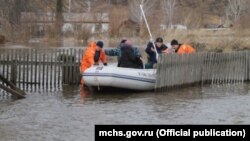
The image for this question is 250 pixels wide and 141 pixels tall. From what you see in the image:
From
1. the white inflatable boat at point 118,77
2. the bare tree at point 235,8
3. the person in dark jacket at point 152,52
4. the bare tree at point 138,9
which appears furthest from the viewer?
the bare tree at point 138,9

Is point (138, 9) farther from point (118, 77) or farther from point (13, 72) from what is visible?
point (118, 77)

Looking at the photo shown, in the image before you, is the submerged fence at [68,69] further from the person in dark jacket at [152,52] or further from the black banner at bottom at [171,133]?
the black banner at bottom at [171,133]

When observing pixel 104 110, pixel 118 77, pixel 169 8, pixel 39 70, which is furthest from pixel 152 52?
pixel 169 8

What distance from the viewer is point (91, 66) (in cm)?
1838

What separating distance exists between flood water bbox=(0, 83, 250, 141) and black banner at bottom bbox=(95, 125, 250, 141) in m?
1.71

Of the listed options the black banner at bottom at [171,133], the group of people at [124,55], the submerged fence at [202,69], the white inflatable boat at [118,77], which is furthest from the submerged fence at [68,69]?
the black banner at bottom at [171,133]

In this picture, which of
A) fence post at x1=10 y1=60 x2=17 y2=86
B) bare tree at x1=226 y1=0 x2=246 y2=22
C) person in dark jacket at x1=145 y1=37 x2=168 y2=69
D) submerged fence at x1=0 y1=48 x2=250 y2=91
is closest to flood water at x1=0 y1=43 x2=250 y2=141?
submerged fence at x1=0 y1=48 x2=250 y2=91

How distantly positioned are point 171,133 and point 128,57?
29.2 ft

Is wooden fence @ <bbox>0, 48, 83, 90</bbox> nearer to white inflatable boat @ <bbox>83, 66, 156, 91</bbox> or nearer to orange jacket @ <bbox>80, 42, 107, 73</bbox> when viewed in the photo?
orange jacket @ <bbox>80, 42, 107, 73</bbox>

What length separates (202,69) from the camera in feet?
66.6

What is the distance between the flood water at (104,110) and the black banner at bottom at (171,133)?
1.71 meters

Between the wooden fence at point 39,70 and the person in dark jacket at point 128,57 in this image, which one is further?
the wooden fence at point 39,70

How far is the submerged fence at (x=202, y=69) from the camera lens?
18.5 m

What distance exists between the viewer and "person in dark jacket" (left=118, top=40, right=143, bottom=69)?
1838 cm
